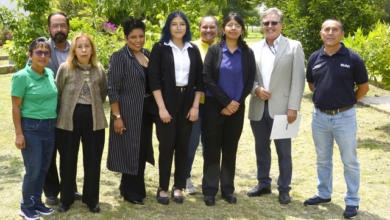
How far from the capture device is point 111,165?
422 centimetres

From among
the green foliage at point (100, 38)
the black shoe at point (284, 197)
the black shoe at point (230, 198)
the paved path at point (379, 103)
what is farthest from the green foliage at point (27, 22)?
the paved path at point (379, 103)

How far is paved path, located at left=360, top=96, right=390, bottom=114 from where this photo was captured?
9.89 meters

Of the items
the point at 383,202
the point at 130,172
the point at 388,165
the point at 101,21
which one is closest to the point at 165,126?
the point at 130,172

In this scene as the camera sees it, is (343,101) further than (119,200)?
No

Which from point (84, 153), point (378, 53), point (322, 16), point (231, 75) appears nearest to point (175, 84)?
point (231, 75)

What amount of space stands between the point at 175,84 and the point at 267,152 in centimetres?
142

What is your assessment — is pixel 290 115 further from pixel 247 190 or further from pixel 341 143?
pixel 247 190

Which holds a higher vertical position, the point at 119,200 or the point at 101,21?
the point at 101,21

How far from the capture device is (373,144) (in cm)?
704

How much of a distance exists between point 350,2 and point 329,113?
7689 mm

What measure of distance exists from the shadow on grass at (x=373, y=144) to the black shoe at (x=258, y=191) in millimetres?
3069

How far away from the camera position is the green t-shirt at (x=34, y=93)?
11.9 feet

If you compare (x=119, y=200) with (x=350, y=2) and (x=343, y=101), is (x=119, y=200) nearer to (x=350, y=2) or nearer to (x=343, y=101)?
(x=343, y=101)

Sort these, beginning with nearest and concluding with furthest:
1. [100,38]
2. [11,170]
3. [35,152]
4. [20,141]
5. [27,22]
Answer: [20,141] < [35,152] < [11,170] < [27,22] < [100,38]
